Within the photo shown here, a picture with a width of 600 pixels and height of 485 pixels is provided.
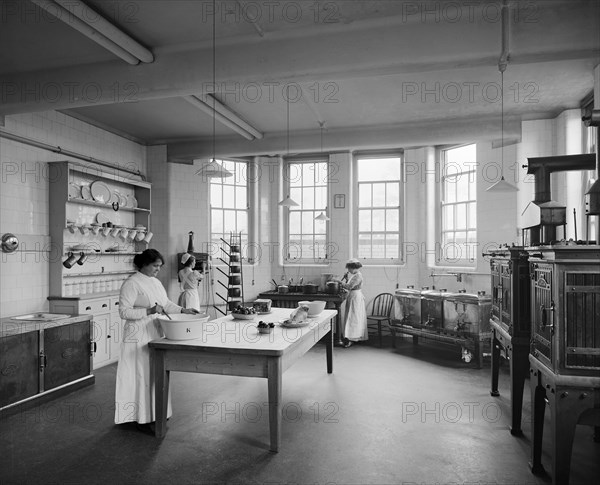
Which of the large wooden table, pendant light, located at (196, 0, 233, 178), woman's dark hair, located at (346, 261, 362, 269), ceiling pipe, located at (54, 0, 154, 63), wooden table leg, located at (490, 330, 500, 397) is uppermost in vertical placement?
ceiling pipe, located at (54, 0, 154, 63)

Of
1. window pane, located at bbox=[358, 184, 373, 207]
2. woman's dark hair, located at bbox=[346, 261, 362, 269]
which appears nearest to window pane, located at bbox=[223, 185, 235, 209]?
window pane, located at bbox=[358, 184, 373, 207]

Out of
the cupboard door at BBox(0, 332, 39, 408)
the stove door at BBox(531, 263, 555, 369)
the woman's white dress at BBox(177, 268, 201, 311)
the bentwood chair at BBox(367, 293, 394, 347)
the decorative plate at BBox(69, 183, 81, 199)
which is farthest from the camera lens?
the bentwood chair at BBox(367, 293, 394, 347)

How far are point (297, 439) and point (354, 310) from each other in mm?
4330

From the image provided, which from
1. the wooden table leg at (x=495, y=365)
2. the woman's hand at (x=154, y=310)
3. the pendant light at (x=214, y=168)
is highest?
the pendant light at (x=214, y=168)

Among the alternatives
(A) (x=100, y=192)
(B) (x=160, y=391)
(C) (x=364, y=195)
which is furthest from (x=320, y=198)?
(B) (x=160, y=391)

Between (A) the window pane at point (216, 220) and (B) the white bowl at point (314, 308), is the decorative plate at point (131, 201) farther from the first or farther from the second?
(B) the white bowl at point (314, 308)

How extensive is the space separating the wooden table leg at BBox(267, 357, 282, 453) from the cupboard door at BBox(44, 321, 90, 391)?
122 inches

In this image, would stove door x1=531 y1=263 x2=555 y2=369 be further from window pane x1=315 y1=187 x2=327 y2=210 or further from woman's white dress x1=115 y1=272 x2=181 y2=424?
window pane x1=315 y1=187 x2=327 y2=210

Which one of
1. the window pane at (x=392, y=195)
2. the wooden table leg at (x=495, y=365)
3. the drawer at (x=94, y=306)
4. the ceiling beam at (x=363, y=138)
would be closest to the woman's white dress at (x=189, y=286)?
the drawer at (x=94, y=306)

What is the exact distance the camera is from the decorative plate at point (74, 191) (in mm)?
6734

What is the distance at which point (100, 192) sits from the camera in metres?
7.33

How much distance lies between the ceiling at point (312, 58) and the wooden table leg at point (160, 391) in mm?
2886

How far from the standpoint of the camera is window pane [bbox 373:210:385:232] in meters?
9.45

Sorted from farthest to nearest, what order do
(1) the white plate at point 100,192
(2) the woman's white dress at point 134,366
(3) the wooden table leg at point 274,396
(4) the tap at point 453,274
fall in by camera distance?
(4) the tap at point 453,274
(1) the white plate at point 100,192
(2) the woman's white dress at point 134,366
(3) the wooden table leg at point 274,396
